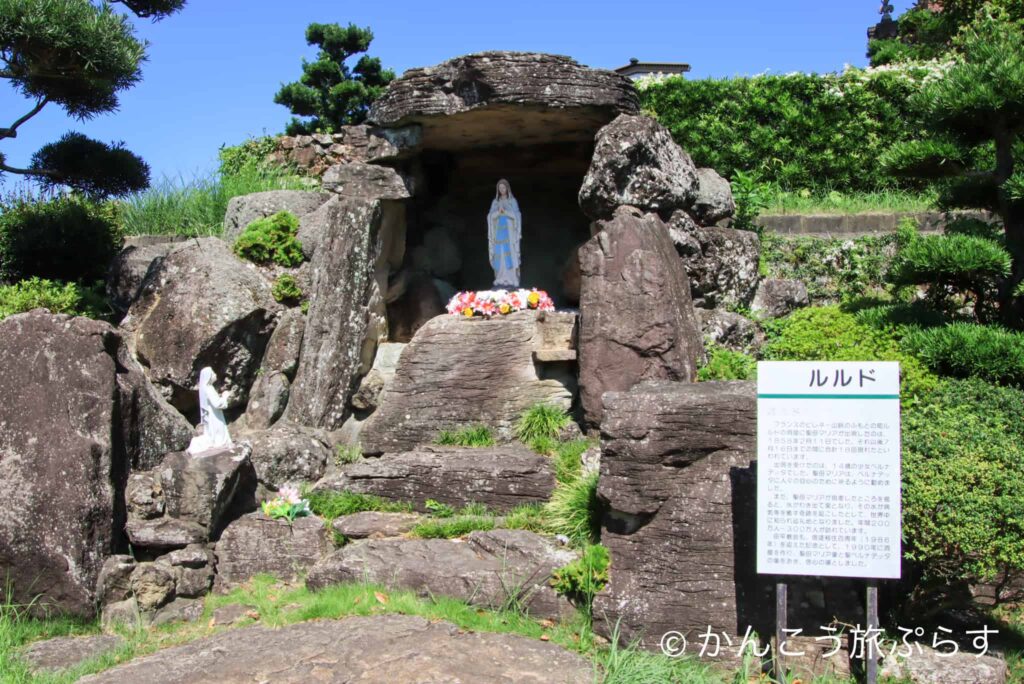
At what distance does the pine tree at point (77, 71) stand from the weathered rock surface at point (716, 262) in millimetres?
5538

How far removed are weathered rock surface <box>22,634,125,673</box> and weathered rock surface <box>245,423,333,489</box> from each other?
2162 mm

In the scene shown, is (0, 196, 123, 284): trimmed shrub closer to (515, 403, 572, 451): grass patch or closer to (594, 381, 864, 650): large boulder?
(515, 403, 572, 451): grass patch

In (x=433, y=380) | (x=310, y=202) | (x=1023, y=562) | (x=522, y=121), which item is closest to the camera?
(x=1023, y=562)

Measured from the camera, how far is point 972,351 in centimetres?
656

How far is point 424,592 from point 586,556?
1.26 meters

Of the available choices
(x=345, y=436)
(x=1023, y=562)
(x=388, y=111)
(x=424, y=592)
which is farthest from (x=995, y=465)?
(x=388, y=111)

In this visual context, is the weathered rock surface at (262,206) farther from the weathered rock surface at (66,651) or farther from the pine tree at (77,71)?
the weathered rock surface at (66,651)

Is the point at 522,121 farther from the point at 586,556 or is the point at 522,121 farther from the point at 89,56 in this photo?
the point at 586,556

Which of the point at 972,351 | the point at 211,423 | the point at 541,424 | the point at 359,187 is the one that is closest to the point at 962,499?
the point at 972,351

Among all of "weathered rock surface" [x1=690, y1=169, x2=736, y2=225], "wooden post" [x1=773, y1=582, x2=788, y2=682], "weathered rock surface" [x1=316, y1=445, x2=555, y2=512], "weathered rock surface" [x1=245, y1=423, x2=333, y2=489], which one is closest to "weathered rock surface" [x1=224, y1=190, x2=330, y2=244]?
"weathered rock surface" [x1=245, y1=423, x2=333, y2=489]

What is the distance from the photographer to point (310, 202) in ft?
36.1

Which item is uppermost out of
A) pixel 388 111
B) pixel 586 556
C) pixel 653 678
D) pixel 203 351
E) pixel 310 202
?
pixel 388 111

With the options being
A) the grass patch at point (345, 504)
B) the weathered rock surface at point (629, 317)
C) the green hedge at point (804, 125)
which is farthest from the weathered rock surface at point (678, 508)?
the green hedge at point (804, 125)

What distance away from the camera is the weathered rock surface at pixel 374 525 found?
756 cm
